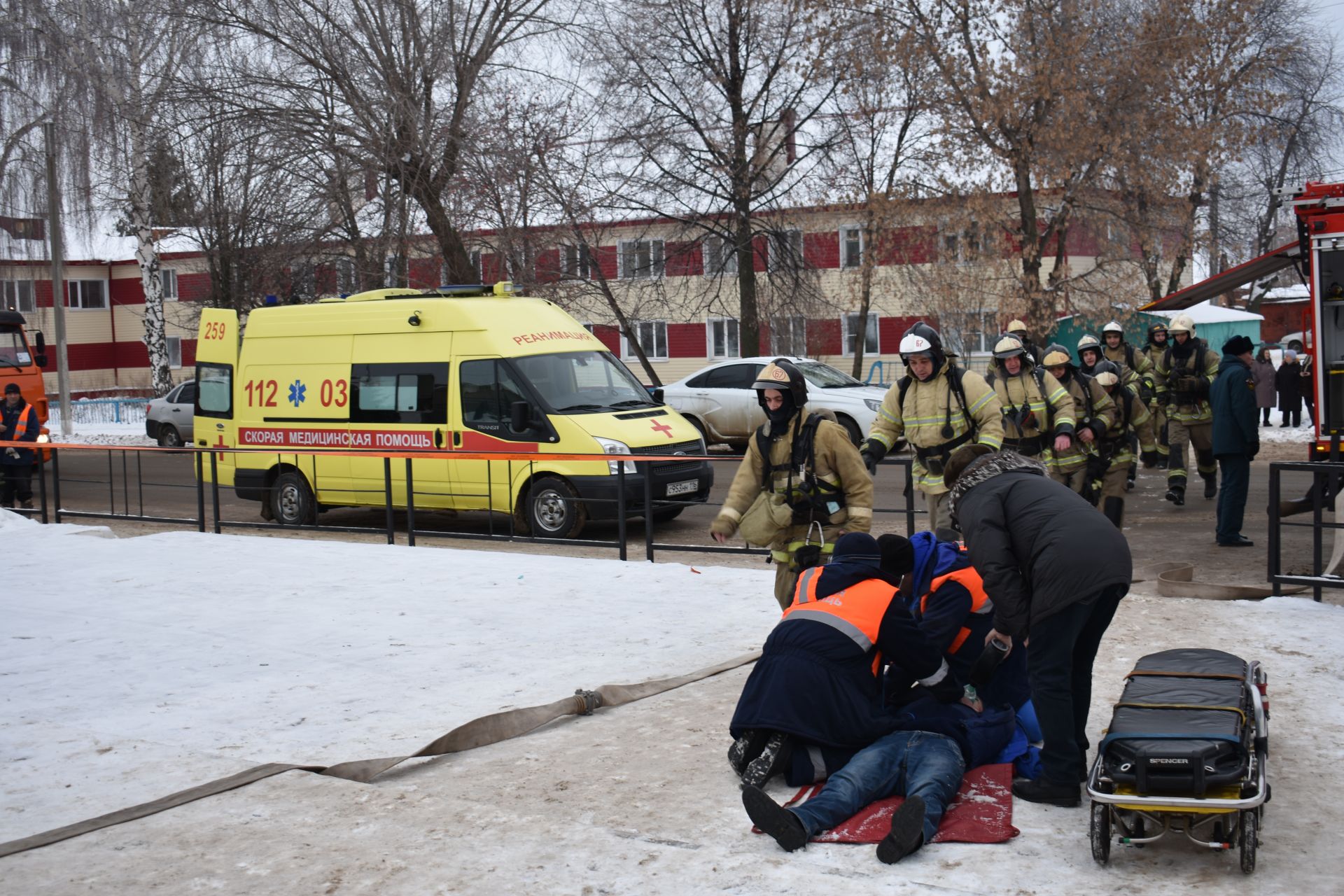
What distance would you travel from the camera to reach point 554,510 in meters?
12.5

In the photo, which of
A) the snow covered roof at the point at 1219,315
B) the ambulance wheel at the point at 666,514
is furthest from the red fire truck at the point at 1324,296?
the snow covered roof at the point at 1219,315

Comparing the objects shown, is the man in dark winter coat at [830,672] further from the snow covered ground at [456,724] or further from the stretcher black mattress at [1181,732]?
the stretcher black mattress at [1181,732]

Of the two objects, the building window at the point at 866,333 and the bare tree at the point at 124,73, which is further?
the building window at the point at 866,333

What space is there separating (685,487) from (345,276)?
14.8m

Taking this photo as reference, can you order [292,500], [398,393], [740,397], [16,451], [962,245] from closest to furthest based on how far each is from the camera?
[398,393] < [292,500] < [16,451] < [740,397] < [962,245]

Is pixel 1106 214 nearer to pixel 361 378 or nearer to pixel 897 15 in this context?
pixel 897 15

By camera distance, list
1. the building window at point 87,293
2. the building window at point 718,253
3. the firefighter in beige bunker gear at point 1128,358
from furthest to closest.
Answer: the building window at point 87,293, the building window at point 718,253, the firefighter in beige bunker gear at point 1128,358

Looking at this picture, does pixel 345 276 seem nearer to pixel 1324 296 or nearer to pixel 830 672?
pixel 1324 296

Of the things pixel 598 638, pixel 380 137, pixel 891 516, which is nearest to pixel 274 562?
pixel 598 638

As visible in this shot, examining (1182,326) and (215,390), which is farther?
(215,390)

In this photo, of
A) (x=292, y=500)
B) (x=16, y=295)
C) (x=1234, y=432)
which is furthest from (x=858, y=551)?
(x=16, y=295)

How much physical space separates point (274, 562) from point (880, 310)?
29.5m

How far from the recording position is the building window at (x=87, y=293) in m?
53.9

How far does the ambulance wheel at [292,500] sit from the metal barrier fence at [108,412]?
23945mm
